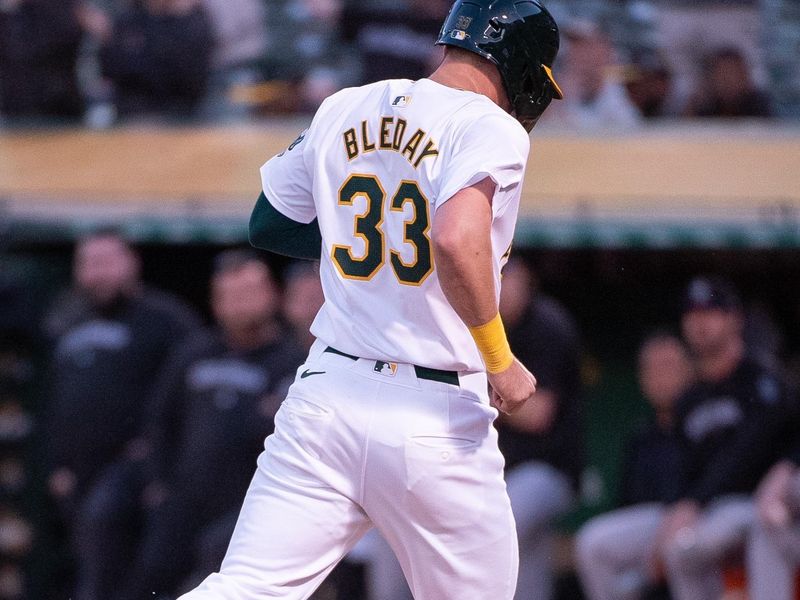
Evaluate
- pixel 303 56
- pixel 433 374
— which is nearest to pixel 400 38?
pixel 303 56

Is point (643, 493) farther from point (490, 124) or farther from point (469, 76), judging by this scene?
point (490, 124)

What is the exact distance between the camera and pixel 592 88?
661 cm

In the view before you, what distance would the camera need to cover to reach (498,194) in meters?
2.64

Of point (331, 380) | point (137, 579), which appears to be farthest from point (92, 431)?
point (331, 380)

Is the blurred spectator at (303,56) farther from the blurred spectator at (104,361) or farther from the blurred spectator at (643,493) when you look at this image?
the blurred spectator at (643,493)

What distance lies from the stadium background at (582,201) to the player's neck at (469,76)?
284 centimetres

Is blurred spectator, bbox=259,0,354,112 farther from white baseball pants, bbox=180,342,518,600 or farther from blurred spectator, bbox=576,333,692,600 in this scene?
white baseball pants, bbox=180,342,518,600

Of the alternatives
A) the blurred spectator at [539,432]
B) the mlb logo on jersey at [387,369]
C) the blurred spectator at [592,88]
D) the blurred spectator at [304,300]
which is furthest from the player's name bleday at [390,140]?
the blurred spectator at [592,88]

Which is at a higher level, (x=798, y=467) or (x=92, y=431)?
(x=798, y=467)

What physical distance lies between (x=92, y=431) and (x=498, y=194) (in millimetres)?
3959

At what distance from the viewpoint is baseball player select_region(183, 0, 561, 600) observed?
8.86ft

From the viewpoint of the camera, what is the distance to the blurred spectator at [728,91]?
6.44 metres

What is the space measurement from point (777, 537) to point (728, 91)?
233cm

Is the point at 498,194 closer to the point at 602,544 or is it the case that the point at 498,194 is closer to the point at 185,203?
the point at 602,544
